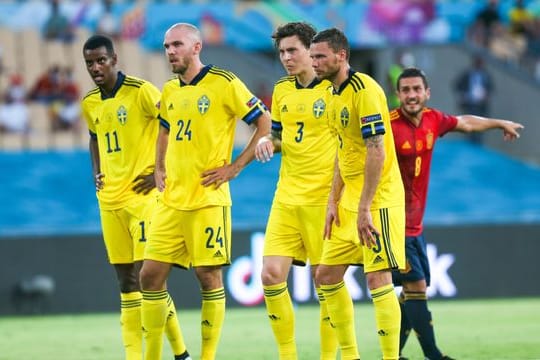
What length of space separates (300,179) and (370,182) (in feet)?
4.16

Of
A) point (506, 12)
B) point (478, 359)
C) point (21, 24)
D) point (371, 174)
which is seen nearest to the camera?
point (371, 174)

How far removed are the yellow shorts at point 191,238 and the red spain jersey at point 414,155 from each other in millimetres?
1498

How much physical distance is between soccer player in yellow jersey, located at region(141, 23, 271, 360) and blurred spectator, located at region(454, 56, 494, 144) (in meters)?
14.3

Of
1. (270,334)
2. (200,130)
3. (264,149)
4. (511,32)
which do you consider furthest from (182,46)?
(511,32)

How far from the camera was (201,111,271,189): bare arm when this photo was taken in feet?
26.8

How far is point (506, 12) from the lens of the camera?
2495 centimetres

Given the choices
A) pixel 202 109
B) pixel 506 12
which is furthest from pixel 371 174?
pixel 506 12

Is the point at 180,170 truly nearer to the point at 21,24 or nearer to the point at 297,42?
the point at 297,42

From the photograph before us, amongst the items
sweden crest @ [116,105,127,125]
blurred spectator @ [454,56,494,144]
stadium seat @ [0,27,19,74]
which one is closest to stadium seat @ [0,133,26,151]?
stadium seat @ [0,27,19,74]

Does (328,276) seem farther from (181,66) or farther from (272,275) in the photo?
(181,66)

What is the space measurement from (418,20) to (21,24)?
7.84m

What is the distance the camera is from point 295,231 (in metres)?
8.55

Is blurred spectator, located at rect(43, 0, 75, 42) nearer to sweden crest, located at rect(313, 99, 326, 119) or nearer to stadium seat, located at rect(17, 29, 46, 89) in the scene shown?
stadium seat, located at rect(17, 29, 46, 89)

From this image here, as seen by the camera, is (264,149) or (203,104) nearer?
(264,149)
